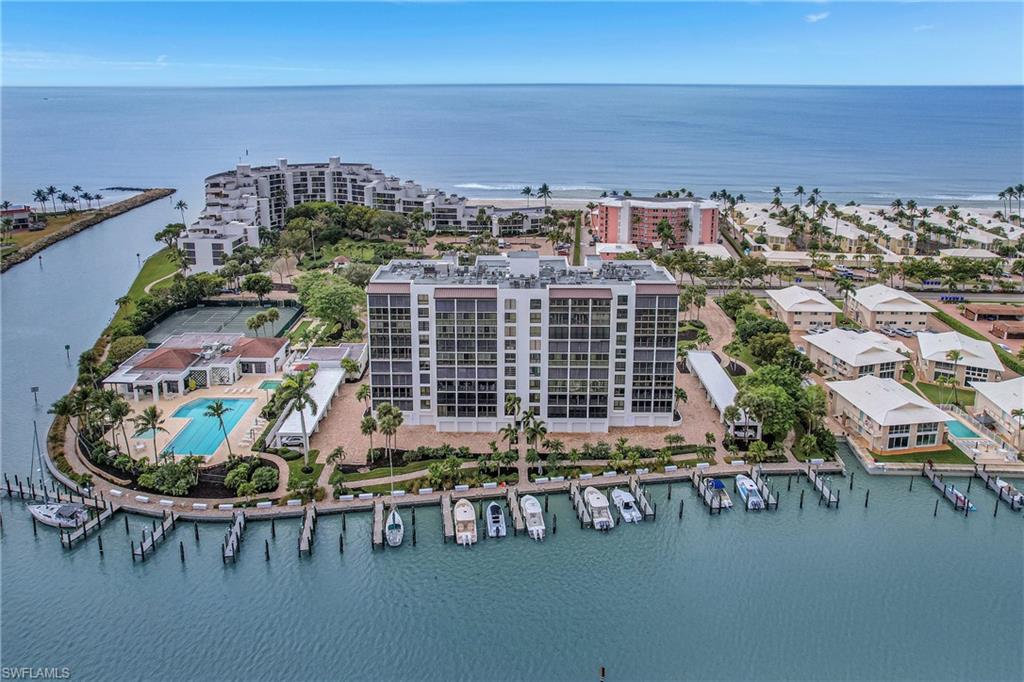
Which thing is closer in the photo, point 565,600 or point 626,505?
point 565,600

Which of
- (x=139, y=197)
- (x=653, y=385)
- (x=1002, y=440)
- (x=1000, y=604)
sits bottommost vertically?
(x=1000, y=604)

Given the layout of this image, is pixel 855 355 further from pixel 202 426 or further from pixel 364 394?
pixel 202 426

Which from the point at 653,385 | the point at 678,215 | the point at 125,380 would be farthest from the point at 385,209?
the point at 653,385

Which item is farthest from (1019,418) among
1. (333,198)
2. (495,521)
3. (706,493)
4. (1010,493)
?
(333,198)

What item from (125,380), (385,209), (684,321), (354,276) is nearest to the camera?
(125,380)

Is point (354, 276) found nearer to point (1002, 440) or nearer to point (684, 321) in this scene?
point (684, 321)

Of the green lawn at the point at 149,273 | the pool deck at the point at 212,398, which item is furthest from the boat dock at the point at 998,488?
the green lawn at the point at 149,273

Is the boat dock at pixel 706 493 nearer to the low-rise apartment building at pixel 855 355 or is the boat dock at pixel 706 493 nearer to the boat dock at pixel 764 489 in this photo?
the boat dock at pixel 764 489
